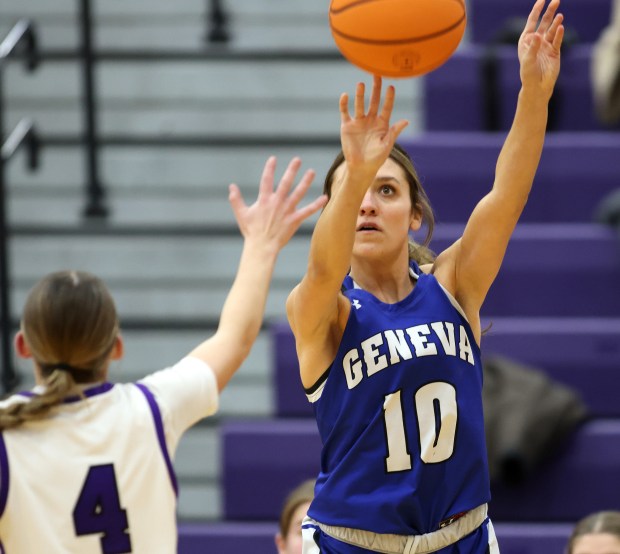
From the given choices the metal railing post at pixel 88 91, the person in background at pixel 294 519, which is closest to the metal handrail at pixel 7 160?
the metal railing post at pixel 88 91

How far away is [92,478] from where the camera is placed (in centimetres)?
267

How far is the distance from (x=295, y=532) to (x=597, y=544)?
888 millimetres

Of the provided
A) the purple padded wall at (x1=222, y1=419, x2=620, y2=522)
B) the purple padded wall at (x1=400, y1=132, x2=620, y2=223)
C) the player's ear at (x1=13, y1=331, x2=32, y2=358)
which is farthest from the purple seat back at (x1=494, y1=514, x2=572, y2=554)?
the player's ear at (x1=13, y1=331, x2=32, y2=358)

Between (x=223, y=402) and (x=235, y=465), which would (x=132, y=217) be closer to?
(x=223, y=402)

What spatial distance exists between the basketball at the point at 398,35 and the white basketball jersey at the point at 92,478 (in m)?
0.90

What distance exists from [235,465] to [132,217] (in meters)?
1.69

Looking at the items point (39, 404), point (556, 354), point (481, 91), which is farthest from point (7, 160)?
point (39, 404)

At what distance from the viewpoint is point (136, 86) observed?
685 cm

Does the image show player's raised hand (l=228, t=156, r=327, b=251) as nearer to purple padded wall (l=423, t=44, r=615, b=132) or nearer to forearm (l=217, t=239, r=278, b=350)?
forearm (l=217, t=239, r=278, b=350)

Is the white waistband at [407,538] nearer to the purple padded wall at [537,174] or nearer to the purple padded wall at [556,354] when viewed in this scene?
the purple padded wall at [556,354]

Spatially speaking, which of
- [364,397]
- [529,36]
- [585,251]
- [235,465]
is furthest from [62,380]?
[585,251]

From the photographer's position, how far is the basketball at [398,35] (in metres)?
3.02

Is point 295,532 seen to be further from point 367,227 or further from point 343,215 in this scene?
point 343,215

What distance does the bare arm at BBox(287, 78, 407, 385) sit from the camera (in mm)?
2783
